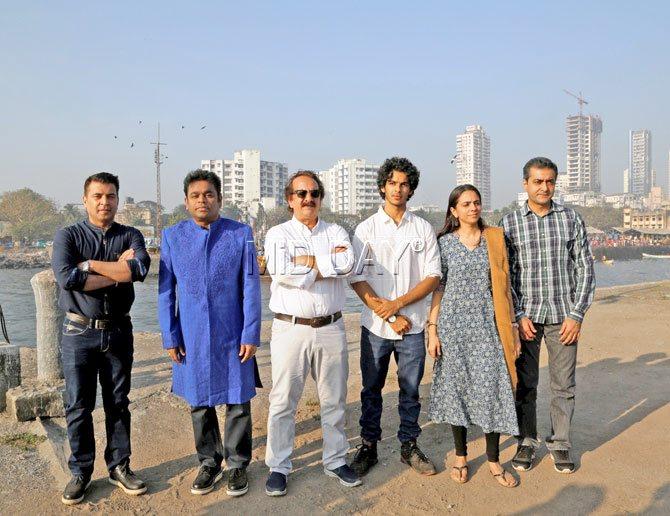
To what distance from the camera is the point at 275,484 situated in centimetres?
327

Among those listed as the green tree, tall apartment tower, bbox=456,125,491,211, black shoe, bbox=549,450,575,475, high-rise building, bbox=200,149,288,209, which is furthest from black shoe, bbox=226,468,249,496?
tall apartment tower, bbox=456,125,491,211

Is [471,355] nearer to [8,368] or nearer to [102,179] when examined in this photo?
[102,179]

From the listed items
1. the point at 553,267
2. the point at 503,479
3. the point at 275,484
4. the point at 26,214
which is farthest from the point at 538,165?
the point at 26,214

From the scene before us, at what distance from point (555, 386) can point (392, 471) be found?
1.34 metres

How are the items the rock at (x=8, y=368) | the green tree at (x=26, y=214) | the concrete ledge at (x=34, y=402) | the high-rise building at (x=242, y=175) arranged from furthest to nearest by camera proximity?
the high-rise building at (x=242, y=175), the green tree at (x=26, y=214), the rock at (x=8, y=368), the concrete ledge at (x=34, y=402)

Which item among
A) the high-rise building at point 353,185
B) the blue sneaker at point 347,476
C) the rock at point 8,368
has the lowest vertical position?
the blue sneaker at point 347,476

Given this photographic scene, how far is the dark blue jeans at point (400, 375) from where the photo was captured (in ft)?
11.7

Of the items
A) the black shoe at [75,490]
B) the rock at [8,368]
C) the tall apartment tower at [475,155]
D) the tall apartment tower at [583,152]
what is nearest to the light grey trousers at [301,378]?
the black shoe at [75,490]

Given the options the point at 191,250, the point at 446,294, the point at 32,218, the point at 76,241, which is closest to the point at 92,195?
the point at 76,241

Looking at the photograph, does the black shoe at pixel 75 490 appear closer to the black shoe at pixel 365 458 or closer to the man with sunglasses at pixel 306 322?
the man with sunglasses at pixel 306 322

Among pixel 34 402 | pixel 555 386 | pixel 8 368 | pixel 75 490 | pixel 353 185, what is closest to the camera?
pixel 75 490

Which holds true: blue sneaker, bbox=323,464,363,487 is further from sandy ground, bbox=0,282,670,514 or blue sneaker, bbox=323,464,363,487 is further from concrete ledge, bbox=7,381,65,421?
concrete ledge, bbox=7,381,65,421

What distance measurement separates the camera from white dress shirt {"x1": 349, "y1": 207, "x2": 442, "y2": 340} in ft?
11.6

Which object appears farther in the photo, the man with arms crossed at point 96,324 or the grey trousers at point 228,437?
the grey trousers at point 228,437
